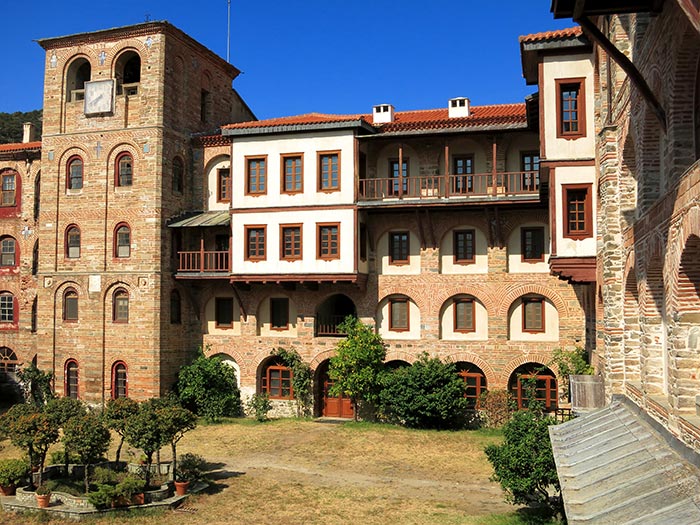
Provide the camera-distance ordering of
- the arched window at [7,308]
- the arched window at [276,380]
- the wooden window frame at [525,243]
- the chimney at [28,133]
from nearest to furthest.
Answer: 1. the wooden window frame at [525,243]
2. the arched window at [276,380]
3. the arched window at [7,308]
4. the chimney at [28,133]

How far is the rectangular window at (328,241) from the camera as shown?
1149 inches

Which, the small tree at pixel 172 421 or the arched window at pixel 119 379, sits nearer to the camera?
the small tree at pixel 172 421

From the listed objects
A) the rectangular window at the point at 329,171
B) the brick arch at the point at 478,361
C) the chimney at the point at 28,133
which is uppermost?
the chimney at the point at 28,133

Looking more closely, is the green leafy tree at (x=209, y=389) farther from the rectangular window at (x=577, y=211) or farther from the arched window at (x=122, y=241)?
the rectangular window at (x=577, y=211)

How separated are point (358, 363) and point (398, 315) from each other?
2.74 meters

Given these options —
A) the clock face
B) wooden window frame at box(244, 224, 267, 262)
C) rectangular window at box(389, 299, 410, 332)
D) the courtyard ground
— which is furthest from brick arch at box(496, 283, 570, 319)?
the clock face

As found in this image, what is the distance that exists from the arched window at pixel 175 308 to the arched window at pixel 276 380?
4.64m

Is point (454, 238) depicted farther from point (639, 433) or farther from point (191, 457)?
point (639, 433)

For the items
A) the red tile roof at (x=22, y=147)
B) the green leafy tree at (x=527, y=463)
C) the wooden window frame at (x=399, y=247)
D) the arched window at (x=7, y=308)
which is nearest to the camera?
the green leafy tree at (x=527, y=463)

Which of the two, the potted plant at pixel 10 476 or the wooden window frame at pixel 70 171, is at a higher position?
the wooden window frame at pixel 70 171

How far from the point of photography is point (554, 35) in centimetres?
2088

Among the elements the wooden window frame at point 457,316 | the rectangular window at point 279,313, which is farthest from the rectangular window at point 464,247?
the rectangular window at point 279,313

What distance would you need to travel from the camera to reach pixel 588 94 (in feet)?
68.5

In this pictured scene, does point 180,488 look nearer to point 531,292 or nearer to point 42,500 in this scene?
point 42,500
